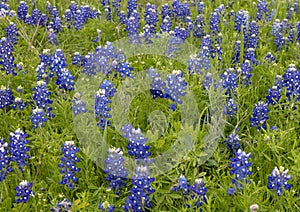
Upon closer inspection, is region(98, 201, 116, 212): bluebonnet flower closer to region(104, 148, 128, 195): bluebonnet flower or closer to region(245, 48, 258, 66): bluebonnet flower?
region(104, 148, 128, 195): bluebonnet flower

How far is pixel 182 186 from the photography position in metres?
3.38

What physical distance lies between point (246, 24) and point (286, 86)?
62.0 inches

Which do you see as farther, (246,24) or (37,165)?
(246,24)

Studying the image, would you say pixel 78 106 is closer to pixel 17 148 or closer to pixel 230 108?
pixel 17 148

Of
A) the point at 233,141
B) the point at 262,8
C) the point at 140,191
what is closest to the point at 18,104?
the point at 140,191

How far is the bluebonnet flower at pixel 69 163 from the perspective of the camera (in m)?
3.47

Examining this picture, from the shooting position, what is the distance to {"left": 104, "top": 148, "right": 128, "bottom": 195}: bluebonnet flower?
11.2ft

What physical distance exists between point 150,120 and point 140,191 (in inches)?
41.8

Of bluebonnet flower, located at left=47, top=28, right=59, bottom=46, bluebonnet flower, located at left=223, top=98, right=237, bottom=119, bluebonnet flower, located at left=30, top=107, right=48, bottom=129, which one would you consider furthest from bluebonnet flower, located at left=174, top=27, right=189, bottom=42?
bluebonnet flower, located at left=30, top=107, right=48, bottom=129

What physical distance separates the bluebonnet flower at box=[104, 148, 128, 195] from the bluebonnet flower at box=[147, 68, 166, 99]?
96 centimetres

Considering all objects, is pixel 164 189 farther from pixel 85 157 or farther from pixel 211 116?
pixel 211 116

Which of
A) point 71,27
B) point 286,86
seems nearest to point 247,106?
point 286,86

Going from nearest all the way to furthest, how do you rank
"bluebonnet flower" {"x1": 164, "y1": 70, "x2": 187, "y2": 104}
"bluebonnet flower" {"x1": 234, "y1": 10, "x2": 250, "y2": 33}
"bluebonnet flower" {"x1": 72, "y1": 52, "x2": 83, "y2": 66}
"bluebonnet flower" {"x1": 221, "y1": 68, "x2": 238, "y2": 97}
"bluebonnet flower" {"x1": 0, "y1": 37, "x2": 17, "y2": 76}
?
1. "bluebonnet flower" {"x1": 164, "y1": 70, "x2": 187, "y2": 104}
2. "bluebonnet flower" {"x1": 221, "y1": 68, "x2": 238, "y2": 97}
3. "bluebonnet flower" {"x1": 0, "y1": 37, "x2": 17, "y2": 76}
4. "bluebonnet flower" {"x1": 72, "y1": 52, "x2": 83, "y2": 66}
5. "bluebonnet flower" {"x1": 234, "y1": 10, "x2": 250, "y2": 33}

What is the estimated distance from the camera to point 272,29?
5.95 meters
